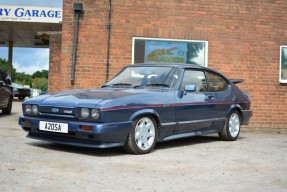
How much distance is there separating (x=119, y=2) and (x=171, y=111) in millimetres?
4849

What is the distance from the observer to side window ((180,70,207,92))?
7.43 m

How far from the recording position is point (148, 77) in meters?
7.30

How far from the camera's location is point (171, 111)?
6895mm

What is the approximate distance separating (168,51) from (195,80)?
348 centimetres

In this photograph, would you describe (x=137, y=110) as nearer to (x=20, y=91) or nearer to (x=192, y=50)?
(x=192, y=50)

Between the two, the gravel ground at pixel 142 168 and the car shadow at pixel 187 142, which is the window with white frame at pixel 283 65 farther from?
the gravel ground at pixel 142 168

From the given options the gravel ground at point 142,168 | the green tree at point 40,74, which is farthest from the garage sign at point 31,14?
the green tree at point 40,74

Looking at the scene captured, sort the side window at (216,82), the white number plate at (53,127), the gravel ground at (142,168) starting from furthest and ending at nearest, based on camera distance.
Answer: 1. the side window at (216,82)
2. the white number plate at (53,127)
3. the gravel ground at (142,168)

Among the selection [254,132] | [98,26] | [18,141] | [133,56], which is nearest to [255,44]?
[254,132]

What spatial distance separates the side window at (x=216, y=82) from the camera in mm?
8105

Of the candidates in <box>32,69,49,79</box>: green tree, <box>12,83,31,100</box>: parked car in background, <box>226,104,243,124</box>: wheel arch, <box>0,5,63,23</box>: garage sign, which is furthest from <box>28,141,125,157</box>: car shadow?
<box>32,69,49,79</box>: green tree

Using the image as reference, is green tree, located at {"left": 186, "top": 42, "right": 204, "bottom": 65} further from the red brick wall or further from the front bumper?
the front bumper

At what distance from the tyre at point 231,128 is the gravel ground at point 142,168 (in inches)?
28.2

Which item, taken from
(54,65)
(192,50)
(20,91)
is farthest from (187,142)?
(20,91)
